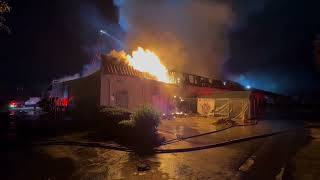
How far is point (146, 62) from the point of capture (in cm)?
2672

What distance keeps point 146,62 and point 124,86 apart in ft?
15.5

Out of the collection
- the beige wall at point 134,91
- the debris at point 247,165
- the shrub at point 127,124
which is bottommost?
the debris at point 247,165

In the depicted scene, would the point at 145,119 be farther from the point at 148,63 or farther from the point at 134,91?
the point at 148,63

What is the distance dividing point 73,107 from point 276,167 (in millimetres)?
17716

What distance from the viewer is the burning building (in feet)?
70.7

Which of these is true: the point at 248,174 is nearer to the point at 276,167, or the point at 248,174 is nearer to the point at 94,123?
the point at 276,167

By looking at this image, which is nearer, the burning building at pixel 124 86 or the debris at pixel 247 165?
the debris at pixel 247 165

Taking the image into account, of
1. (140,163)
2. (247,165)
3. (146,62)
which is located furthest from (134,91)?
(247,165)

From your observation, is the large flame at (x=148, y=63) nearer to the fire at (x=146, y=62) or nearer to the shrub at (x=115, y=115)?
the fire at (x=146, y=62)

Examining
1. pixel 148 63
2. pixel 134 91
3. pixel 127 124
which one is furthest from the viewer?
pixel 148 63

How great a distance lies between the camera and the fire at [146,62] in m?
25.1

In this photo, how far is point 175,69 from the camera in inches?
1291

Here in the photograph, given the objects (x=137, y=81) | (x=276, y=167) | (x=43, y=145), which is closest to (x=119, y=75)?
(x=137, y=81)

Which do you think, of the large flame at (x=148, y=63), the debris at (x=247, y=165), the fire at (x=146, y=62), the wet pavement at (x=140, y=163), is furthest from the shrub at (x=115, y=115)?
the large flame at (x=148, y=63)
